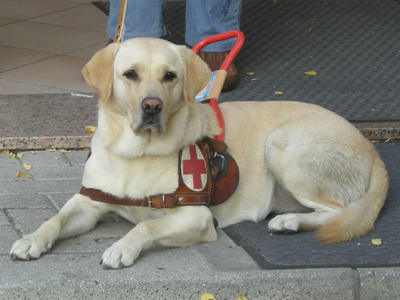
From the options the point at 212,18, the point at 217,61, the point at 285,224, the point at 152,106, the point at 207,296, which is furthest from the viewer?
the point at 217,61

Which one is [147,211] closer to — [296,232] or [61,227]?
[61,227]

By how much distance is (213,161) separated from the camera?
3.50 meters

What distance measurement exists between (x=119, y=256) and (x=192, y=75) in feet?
3.08

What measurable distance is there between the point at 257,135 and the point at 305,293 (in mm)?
1001

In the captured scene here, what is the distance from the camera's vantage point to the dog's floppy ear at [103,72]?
324cm

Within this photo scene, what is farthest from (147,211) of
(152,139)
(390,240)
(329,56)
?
(329,56)

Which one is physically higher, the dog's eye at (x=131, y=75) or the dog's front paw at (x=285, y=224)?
the dog's eye at (x=131, y=75)

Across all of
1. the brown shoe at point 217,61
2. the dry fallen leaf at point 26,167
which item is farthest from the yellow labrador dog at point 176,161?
the brown shoe at point 217,61

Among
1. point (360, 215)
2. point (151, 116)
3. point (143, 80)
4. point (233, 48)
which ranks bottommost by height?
point (360, 215)

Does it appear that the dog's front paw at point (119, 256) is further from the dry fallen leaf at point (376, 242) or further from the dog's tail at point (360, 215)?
the dry fallen leaf at point (376, 242)

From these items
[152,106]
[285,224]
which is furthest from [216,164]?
[152,106]

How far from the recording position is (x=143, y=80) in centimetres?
318

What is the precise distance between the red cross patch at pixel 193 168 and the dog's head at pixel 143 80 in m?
0.21

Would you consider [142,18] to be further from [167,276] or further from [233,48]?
[167,276]
